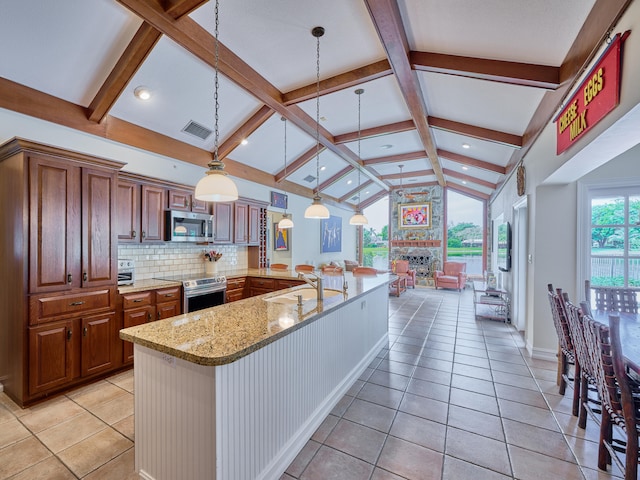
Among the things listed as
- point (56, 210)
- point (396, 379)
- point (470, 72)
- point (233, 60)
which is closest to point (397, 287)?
point (396, 379)

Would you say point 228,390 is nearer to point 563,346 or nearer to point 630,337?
point 630,337

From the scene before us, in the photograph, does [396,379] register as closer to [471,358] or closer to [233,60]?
[471,358]

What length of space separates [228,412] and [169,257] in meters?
3.48

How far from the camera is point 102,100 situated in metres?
3.17

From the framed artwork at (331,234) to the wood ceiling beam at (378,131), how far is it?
3.47 metres

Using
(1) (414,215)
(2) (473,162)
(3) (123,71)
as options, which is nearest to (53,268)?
(3) (123,71)

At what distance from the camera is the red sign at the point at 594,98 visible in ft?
5.48

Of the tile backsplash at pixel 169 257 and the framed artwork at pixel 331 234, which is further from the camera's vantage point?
the framed artwork at pixel 331 234

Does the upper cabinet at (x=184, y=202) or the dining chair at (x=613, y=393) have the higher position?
the upper cabinet at (x=184, y=202)

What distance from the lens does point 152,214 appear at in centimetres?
372

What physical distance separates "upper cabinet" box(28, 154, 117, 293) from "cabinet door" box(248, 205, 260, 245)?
8.26 feet

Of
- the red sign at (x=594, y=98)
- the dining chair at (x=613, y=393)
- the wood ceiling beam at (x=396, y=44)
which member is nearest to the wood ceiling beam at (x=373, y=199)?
the wood ceiling beam at (x=396, y=44)

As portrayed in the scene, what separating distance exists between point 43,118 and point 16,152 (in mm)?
854

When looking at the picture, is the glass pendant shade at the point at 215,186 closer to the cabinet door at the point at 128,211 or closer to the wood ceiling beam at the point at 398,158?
the cabinet door at the point at 128,211
